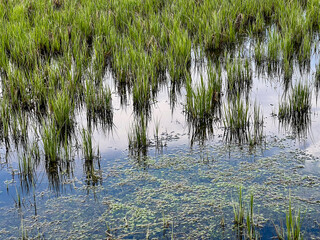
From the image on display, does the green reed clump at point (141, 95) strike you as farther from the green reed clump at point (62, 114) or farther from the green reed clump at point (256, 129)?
the green reed clump at point (256, 129)

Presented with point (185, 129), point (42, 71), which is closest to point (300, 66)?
point (185, 129)

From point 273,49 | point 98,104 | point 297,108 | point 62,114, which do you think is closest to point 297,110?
point 297,108

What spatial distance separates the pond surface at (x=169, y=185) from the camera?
2.39 metres

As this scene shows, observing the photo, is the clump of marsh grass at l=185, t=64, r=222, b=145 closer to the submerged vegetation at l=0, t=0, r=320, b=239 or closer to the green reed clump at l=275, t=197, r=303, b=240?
the submerged vegetation at l=0, t=0, r=320, b=239

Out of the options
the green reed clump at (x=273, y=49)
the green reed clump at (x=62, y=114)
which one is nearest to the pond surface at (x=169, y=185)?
the green reed clump at (x=62, y=114)

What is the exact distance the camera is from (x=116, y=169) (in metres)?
3.05

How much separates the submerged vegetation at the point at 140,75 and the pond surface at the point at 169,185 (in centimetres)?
3

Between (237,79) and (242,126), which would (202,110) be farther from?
(237,79)

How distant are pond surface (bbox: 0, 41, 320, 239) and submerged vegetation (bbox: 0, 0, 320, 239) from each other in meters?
0.03

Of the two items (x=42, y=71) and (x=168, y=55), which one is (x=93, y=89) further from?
(x=168, y=55)

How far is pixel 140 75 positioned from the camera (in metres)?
4.43

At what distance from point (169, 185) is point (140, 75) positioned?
1.85 meters

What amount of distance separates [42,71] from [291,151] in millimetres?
2562

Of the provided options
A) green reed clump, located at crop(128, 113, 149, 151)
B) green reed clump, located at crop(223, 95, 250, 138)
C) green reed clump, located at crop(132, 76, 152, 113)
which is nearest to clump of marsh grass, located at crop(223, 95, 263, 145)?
green reed clump, located at crop(223, 95, 250, 138)
